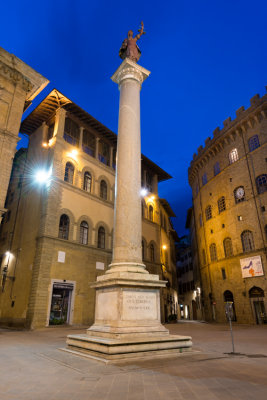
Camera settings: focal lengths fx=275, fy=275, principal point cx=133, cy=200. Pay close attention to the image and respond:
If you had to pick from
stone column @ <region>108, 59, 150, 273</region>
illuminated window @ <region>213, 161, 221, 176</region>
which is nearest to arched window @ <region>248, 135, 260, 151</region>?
illuminated window @ <region>213, 161, 221, 176</region>

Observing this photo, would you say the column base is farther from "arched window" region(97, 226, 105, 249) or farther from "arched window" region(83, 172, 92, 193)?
"arched window" region(83, 172, 92, 193)

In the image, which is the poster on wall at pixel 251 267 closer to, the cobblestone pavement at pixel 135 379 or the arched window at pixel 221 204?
the arched window at pixel 221 204

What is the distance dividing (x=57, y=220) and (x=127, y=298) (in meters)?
13.9

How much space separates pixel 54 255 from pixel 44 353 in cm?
1223

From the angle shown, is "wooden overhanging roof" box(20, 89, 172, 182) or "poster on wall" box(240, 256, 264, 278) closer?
"wooden overhanging roof" box(20, 89, 172, 182)

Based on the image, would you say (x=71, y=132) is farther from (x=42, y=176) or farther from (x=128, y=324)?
(x=128, y=324)

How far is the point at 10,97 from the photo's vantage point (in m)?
16.9

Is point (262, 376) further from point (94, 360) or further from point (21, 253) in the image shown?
point (21, 253)

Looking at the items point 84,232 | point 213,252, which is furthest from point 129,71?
point 213,252

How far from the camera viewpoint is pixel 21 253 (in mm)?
21250

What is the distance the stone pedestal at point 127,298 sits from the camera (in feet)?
22.8

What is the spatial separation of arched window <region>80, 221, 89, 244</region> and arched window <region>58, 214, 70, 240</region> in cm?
143

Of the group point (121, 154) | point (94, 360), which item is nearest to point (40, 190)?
point (121, 154)

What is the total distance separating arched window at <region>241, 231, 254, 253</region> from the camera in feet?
86.7
